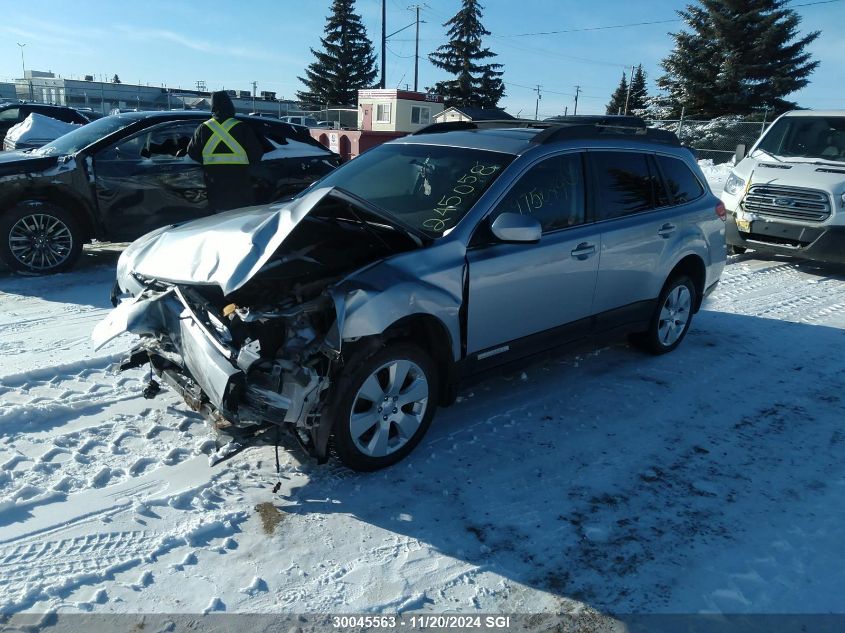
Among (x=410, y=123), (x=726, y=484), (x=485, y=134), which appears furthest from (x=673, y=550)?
(x=410, y=123)

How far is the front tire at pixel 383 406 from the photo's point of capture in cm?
331

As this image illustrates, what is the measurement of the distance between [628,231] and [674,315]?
1222 millimetres

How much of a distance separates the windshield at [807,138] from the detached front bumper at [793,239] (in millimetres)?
1356

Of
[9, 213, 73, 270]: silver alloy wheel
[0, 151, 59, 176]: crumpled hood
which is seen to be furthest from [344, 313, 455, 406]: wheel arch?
[0, 151, 59, 176]: crumpled hood

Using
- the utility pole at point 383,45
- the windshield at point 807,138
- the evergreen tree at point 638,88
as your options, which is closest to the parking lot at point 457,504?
the windshield at point 807,138

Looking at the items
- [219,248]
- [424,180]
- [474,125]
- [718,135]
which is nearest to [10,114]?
[474,125]

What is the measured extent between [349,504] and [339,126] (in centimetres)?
3229

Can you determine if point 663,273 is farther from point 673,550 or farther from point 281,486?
point 281,486

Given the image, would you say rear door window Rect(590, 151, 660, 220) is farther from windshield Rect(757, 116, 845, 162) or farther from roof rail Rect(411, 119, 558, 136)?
windshield Rect(757, 116, 845, 162)

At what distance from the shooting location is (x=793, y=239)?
878 cm

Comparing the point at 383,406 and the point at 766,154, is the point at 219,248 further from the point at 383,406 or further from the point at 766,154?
the point at 766,154

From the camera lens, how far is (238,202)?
6.88 m

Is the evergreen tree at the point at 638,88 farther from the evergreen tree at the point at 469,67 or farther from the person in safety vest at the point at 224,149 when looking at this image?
the person in safety vest at the point at 224,149

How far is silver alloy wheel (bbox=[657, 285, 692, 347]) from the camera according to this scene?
5590 mm
